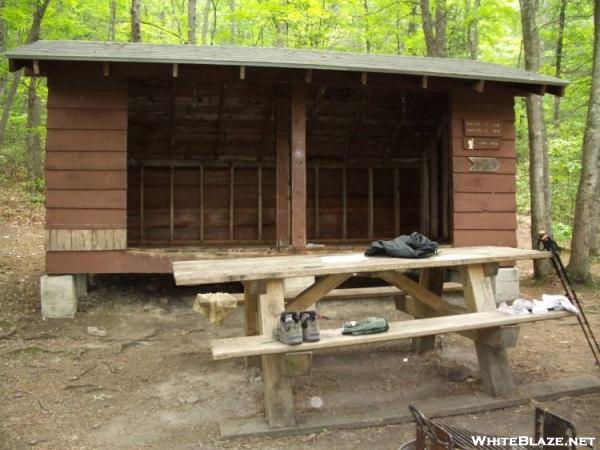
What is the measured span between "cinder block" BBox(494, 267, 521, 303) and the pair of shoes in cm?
483

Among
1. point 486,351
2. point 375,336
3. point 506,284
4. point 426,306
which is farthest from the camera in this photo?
point 506,284

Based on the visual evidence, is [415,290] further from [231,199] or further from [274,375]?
[231,199]

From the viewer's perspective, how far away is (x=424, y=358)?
16.0 feet

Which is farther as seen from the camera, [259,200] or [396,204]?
[396,204]

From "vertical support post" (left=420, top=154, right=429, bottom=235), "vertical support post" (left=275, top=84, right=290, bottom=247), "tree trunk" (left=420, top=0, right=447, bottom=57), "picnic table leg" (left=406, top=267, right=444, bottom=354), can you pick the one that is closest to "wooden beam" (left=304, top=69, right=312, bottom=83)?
"vertical support post" (left=275, top=84, right=290, bottom=247)

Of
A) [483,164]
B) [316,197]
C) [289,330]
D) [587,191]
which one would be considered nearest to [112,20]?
[316,197]

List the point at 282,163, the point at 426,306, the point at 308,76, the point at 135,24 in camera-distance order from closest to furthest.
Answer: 1. the point at 426,306
2. the point at 308,76
3. the point at 282,163
4. the point at 135,24

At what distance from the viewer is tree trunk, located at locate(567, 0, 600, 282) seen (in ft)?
25.8

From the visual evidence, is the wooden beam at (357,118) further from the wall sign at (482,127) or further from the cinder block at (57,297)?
the cinder block at (57,297)

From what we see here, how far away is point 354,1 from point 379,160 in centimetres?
716

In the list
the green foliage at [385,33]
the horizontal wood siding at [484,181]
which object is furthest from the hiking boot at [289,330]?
the green foliage at [385,33]

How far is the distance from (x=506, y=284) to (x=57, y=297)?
20.3 feet

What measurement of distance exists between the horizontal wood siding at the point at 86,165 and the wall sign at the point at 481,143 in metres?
4.86

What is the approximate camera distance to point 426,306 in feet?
15.4
